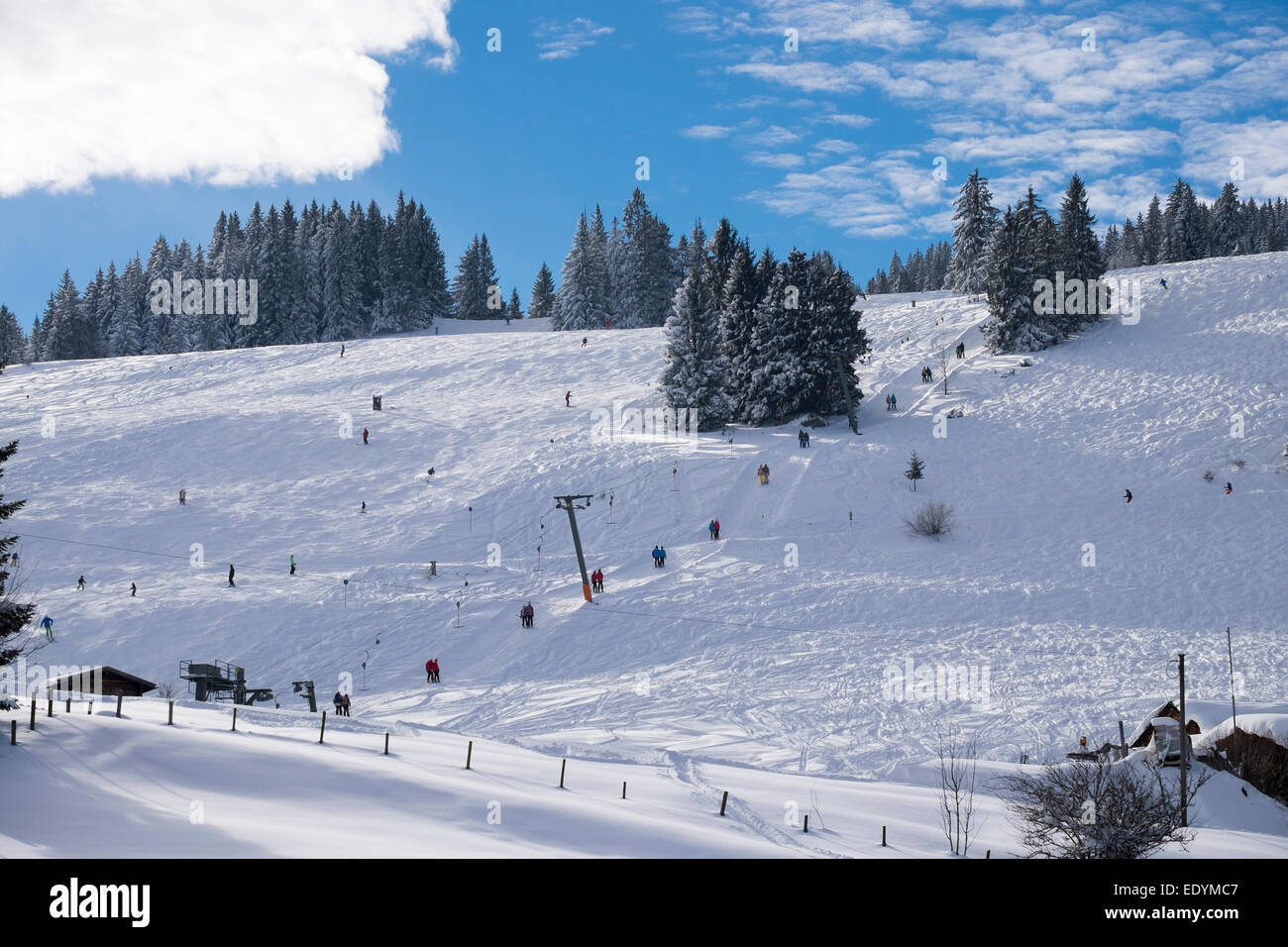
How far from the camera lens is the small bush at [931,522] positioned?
38.6 metres

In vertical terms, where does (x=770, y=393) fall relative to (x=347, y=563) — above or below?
above

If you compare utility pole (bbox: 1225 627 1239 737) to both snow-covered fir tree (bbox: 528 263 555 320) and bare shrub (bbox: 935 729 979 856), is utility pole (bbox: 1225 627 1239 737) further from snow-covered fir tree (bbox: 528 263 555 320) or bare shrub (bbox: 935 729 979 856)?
snow-covered fir tree (bbox: 528 263 555 320)

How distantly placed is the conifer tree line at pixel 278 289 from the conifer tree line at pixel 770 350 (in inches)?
1990

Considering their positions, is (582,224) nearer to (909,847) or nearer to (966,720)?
(966,720)

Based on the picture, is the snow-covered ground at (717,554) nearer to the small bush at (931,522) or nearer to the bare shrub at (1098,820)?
the small bush at (931,522)

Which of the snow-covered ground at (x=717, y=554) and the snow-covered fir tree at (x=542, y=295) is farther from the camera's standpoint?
the snow-covered fir tree at (x=542, y=295)

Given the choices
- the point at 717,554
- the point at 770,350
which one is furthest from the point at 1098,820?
the point at 770,350

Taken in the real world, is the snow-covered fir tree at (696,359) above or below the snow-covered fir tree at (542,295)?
below

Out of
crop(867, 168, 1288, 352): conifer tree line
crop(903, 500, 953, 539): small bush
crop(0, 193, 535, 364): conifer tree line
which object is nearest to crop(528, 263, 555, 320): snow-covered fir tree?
crop(0, 193, 535, 364): conifer tree line

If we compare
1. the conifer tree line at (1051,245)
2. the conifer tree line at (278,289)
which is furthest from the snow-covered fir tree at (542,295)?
the conifer tree line at (1051,245)

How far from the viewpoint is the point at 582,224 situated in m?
93.9

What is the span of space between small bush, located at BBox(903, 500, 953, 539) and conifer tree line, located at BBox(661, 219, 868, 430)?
1516cm
